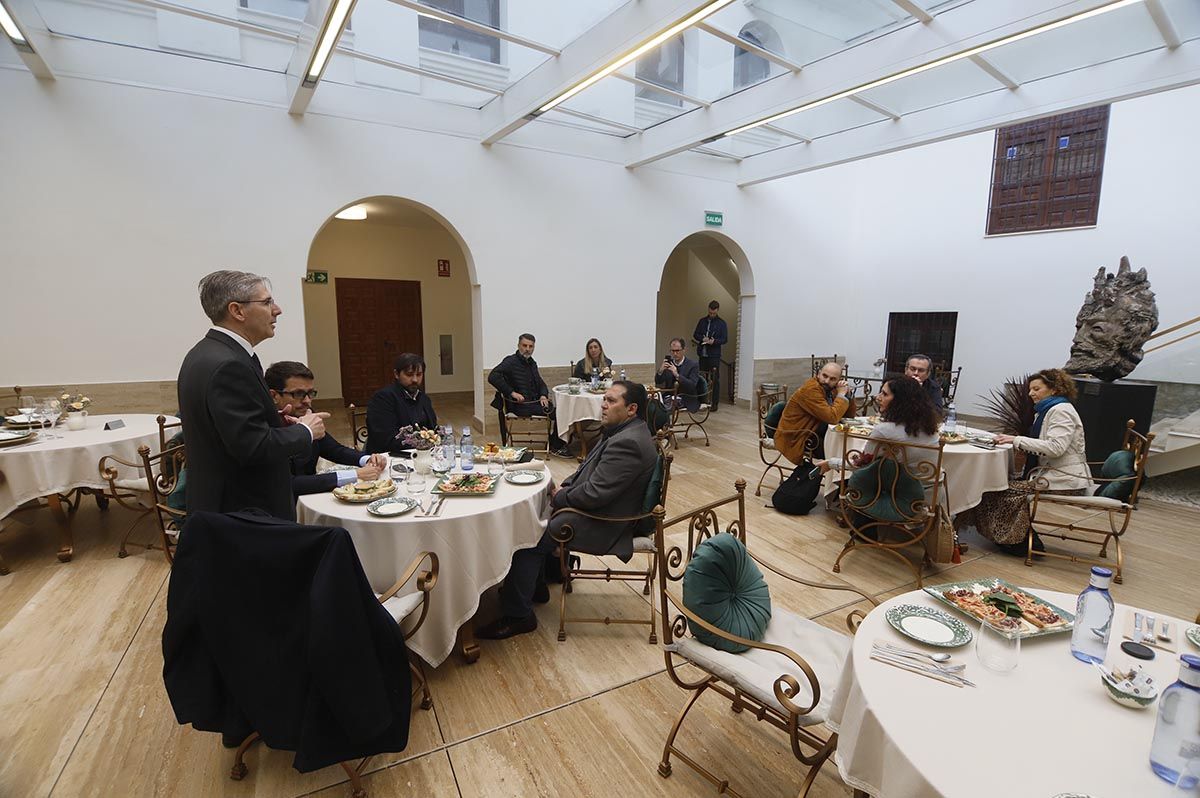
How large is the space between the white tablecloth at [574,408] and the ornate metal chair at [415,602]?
12.0 feet

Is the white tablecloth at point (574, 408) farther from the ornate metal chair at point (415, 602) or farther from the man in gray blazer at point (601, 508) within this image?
the ornate metal chair at point (415, 602)

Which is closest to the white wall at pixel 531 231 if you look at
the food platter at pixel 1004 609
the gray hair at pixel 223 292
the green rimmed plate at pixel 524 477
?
the gray hair at pixel 223 292

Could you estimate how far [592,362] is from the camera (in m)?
7.39

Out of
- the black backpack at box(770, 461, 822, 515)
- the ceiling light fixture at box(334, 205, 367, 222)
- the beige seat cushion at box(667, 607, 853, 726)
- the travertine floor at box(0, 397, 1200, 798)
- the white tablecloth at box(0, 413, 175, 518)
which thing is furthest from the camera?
the ceiling light fixture at box(334, 205, 367, 222)

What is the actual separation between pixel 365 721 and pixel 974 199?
1102cm

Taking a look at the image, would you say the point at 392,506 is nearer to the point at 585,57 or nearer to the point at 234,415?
the point at 234,415

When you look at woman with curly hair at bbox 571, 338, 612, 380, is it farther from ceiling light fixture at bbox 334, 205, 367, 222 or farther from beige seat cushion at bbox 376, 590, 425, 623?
beige seat cushion at bbox 376, 590, 425, 623

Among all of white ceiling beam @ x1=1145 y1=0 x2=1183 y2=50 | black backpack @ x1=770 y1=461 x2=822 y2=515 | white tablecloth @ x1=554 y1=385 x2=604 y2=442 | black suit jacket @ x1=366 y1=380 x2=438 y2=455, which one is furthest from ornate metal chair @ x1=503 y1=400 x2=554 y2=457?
white ceiling beam @ x1=1145 y1=0 x2=1183 y2=50

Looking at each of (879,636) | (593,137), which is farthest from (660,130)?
(879,636)

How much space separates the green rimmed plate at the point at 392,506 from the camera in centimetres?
242

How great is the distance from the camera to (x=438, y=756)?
2.10m

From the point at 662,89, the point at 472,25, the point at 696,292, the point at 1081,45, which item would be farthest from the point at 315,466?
the point at 696,292

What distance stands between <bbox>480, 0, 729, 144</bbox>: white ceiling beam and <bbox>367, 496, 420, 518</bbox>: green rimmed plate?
3.71 m

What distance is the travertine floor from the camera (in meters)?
1.99
